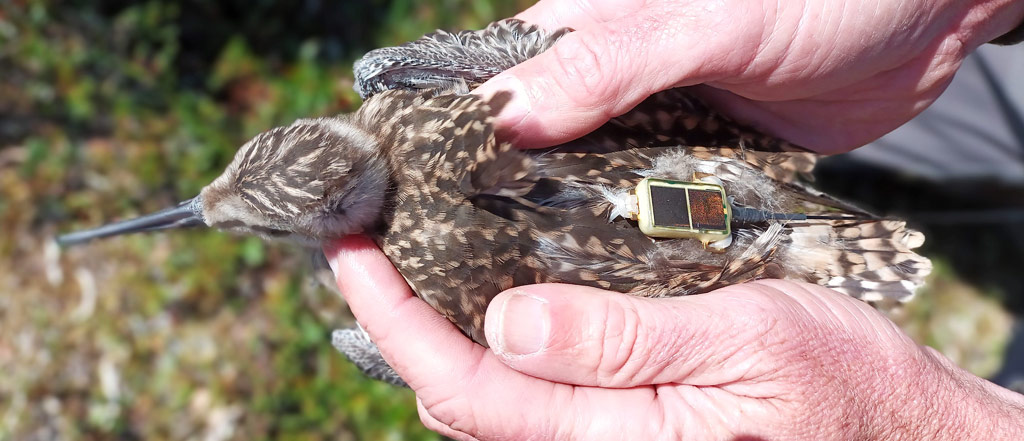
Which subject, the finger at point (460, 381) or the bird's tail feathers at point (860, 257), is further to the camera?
the bird's tail feathers at point (860, 257)

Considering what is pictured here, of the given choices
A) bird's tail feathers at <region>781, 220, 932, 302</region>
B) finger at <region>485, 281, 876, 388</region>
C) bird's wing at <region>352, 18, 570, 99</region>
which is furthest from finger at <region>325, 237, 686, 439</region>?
bird's tail feathers at <region>781, 220, 932, 302</region>

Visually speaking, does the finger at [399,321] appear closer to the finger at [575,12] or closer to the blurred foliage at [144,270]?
the finger at [575,12]

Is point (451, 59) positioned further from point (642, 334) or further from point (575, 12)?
point (642, 334)

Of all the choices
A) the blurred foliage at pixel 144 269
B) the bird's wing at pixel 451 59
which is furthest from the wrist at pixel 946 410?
the blurred foliage at pixel 144 269

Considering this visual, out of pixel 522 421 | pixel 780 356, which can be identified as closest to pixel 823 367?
pixel 780 356

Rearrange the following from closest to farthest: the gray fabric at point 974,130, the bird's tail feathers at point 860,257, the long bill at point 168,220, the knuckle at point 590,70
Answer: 1. the knuckle at point 590,70
2. the bird's tail feathers at point 860,257
3. the long bill at point 168,220
4. the gray fabric at point 974,130

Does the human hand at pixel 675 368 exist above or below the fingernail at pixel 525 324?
below

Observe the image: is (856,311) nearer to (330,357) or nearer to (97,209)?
(330,357)

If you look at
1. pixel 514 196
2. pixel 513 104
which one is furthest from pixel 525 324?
pixel 513 104
